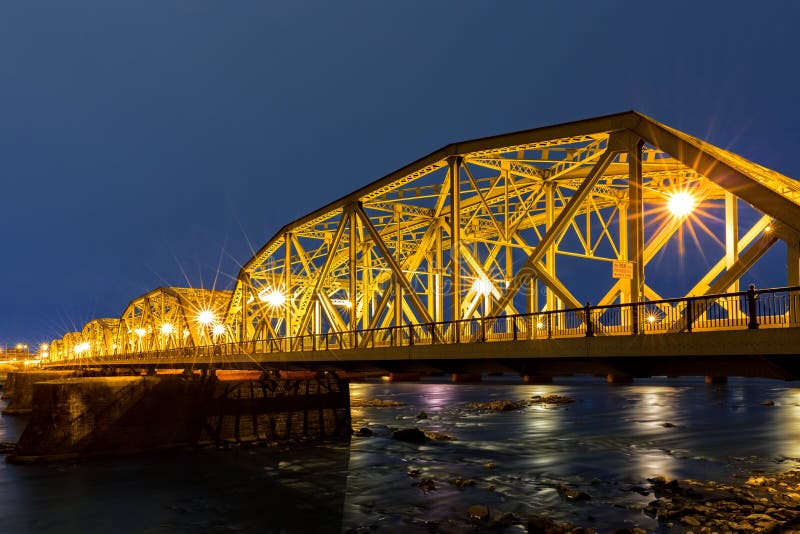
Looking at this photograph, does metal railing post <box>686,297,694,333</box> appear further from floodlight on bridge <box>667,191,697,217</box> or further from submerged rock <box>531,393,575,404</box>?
submerged rock <box>531,393,575,404</box>

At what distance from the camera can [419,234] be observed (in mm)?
65000

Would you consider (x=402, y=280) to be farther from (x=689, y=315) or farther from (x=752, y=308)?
(x=752, y=308)

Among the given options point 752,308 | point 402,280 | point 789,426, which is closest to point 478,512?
point 752,308

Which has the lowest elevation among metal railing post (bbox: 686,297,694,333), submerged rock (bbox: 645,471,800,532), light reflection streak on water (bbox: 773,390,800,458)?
light reflection streak on water (bbox: 773,390,800,458)

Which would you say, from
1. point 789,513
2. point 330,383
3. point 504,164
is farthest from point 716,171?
point 330,383

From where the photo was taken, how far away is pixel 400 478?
26.8 metres

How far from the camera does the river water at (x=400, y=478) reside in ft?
69.5

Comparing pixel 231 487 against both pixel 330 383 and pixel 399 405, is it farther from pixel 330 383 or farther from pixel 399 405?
pixel 399 405

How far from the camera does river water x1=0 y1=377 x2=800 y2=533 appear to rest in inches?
834

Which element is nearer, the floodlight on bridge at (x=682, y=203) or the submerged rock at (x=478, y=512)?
the submerged rock at (x=478, y=512)

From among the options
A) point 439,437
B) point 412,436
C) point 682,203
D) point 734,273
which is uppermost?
point 682,203

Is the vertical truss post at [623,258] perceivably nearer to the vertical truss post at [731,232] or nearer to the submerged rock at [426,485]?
the vertical truss post at [731,232]

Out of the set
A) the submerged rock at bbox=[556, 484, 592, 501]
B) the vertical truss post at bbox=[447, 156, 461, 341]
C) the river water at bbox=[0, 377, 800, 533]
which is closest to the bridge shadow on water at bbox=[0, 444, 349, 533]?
the river water at bbox=[0, 377, 800, 533]

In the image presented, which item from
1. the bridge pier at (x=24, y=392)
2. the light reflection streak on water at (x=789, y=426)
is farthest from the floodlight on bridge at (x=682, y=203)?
the bridge pier at (x=24, y=392)
